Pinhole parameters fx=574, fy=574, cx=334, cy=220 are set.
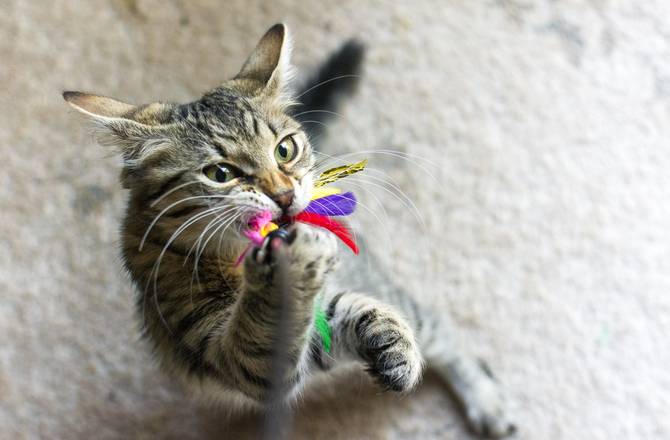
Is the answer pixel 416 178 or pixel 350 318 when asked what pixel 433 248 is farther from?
pixel 350 318

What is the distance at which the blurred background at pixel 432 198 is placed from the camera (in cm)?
128

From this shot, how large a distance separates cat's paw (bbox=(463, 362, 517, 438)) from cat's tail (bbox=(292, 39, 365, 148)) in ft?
2.19

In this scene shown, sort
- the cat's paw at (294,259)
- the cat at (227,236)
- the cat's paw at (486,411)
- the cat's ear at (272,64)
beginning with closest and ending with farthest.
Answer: the cat's paw at (294,259), the cat at (227,236), the cat's ear at (272,64), the cat's paw at (486,411)

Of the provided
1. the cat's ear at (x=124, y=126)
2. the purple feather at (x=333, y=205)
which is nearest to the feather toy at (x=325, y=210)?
the purple feather at (x=333, y=205)

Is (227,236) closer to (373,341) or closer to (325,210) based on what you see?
(325,210)

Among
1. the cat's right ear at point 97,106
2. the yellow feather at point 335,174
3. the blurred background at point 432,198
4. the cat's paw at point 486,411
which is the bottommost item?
the cat's paw at point 486,411

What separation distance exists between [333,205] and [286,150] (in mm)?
129

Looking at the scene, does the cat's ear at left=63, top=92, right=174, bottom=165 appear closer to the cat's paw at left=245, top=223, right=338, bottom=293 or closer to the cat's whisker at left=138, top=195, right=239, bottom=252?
the cat's whisker at left=138, top=195, right=239, bottom=252

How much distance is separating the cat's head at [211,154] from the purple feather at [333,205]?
0.03m

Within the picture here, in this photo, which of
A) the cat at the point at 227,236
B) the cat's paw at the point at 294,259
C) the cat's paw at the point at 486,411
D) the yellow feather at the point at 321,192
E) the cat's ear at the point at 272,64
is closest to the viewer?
the cat's paw at the point at 294,259

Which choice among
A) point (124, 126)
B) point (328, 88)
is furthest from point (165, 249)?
point (328, 88)

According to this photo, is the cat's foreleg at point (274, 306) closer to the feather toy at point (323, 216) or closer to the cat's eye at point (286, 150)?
the feather toy at point (323, 216)

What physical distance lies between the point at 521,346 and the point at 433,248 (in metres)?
0.31

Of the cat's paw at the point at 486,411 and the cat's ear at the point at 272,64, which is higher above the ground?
the cat's ear at the point at 272,64
